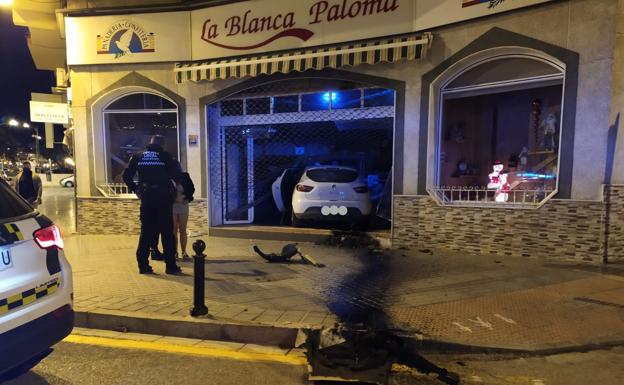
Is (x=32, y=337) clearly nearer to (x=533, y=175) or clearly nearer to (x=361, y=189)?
(x=361, y=189)

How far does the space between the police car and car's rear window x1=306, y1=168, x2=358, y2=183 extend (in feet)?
17.9

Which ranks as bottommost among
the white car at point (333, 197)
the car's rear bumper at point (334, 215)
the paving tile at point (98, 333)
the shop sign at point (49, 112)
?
the paving tile at point (98, 333)

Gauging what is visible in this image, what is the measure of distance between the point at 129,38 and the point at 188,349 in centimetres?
748

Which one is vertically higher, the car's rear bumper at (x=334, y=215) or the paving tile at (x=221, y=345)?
the car's rear bumper at (x=334, y=215)

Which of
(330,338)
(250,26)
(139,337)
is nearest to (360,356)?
(330,338)

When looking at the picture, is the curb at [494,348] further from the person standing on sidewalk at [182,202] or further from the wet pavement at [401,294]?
the person standing on sidewalk at [182,202]

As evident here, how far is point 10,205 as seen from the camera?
2.98m

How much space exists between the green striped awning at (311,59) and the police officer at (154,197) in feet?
9.23

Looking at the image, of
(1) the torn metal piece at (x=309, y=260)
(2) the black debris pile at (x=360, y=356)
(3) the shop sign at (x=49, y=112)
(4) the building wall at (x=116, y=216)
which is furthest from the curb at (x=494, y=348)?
(3) the shop sign at (x=49, y=112)

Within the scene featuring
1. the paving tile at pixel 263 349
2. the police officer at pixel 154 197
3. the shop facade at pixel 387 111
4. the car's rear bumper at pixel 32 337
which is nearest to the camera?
the car's rear bumper at pixel 32 337

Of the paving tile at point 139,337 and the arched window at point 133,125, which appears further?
the arched window at point 133,125

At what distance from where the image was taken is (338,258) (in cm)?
685

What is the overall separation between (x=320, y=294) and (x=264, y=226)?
406cm

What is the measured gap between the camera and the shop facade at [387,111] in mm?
6145
